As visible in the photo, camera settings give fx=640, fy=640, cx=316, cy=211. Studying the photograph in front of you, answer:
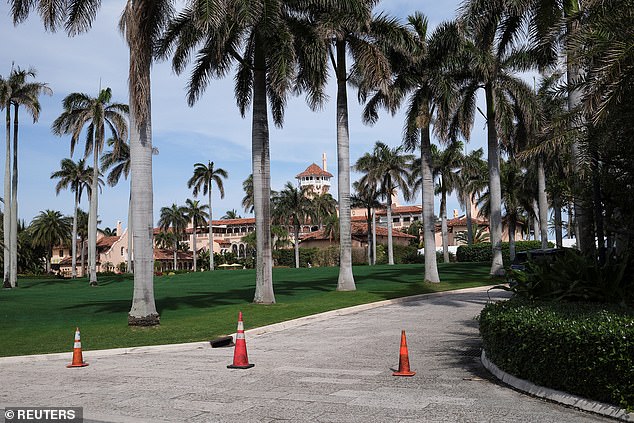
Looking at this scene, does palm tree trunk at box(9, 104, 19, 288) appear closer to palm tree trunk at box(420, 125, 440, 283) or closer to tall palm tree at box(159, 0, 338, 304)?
tall palm tree at box(159, 0, 338, 304)

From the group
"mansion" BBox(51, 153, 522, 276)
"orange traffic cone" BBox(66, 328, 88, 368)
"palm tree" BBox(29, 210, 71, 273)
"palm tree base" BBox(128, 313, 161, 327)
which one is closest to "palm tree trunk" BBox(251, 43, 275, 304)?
"palm tree base" BBox(128, 313, 161, 327)

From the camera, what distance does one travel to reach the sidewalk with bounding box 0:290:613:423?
7.66 meters

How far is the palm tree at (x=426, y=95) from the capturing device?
32.3 metres

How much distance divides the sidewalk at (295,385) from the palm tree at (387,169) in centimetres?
5692

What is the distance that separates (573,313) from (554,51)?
11.7m

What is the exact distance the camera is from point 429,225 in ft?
109

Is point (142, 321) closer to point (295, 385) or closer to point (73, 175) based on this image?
point (295, 385)

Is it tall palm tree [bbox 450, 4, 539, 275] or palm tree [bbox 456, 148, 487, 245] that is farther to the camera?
Result: palm tree [bbox 456, 148, 487, 245]

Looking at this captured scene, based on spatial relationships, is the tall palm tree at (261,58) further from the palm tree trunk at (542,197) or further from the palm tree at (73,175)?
the palm tree at (73,175)

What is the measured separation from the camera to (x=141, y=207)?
17922mm

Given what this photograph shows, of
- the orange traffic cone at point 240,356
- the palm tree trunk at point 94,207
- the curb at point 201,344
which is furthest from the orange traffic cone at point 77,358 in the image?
the palm tree trunk at point 94,207

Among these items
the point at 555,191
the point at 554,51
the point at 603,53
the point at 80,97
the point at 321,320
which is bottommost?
the point at 321,320

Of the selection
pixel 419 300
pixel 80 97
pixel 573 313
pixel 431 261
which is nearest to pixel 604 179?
pixel 573 313

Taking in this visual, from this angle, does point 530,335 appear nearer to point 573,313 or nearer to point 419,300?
point 573,313
